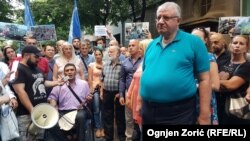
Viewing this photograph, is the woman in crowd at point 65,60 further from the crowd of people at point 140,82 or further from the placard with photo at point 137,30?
the placard with photo at point 137,30

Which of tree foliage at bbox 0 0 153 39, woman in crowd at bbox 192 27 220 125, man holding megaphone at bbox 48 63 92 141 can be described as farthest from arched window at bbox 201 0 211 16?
woman in crowd at bbox 192 27 220 125

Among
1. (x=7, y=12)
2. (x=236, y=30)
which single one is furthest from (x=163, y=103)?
(x=7, y=12)

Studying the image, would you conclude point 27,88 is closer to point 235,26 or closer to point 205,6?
point 235,26

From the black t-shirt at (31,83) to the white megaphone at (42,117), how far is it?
0.24m

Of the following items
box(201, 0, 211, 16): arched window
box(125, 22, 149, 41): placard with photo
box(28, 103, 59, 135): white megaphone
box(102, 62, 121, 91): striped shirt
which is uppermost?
box(201, 0, 211, 16): arched window

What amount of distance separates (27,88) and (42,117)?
0.51 meters

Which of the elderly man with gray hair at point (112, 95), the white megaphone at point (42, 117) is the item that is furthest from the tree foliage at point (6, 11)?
the white megaphone at point (42, 117)

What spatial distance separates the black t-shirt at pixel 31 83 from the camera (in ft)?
23.4

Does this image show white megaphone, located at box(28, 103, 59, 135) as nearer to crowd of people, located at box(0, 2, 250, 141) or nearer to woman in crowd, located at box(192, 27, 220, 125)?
crowd of people, located at box(0, 2, 250, 141)

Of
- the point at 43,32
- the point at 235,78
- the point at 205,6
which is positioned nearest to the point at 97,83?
the point at 43,32

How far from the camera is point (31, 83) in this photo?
23.7 feet

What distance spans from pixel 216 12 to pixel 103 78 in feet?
39.8

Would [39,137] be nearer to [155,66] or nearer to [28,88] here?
[28,88]

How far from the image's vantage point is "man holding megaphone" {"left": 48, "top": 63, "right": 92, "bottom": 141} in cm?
751
